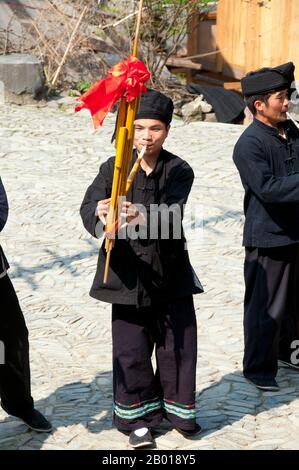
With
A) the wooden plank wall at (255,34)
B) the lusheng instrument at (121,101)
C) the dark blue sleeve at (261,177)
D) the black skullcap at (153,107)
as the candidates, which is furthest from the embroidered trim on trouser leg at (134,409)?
the wooden plank wall at (255,34)

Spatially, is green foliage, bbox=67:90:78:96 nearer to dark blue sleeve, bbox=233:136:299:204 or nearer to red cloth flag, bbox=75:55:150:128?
dark blue sleeve, bbox=233:136:299:204

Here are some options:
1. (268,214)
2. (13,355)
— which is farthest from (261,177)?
(13,355)

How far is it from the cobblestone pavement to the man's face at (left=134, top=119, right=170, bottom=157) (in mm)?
1440

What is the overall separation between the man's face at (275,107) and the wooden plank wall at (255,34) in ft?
27.8

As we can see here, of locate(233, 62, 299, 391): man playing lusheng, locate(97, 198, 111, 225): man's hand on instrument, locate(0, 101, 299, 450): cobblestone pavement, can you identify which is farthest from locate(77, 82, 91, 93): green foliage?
locate(97, 198, 111, 225): man's hand on instrument

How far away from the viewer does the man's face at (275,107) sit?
15.9 feet

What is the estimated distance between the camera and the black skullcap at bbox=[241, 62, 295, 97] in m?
4.81

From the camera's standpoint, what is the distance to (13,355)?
4.38 meters

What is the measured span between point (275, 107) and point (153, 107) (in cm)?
98

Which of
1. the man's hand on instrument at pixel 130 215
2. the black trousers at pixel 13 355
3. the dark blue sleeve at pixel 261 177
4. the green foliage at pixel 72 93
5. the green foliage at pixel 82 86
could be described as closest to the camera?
the man's hand on instrument at pixel 130 215

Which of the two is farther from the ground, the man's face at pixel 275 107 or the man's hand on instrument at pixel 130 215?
the man's face at pixel 275 107

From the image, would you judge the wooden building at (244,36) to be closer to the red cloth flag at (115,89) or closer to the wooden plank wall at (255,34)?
the wooden plank wall at (255,34)

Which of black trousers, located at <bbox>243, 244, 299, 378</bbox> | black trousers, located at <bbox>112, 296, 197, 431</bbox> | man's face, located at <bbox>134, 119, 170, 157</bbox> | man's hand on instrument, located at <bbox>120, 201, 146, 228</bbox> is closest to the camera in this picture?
man's hand on instrument, located at <bbox>120, 201, 146, 228</bbox>

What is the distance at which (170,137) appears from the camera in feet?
38.6
